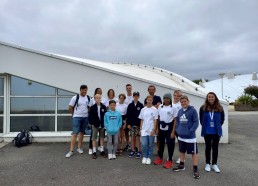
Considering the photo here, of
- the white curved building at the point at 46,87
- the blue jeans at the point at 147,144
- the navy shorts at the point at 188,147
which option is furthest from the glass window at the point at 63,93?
the navy shorts at the point at 188,147

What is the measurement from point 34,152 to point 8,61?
3.43 m

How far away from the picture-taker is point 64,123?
9.53 m

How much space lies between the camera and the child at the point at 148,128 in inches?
250

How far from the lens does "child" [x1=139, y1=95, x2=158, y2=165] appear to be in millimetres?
6359

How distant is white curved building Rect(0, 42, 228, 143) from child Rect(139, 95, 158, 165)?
281 centimetres

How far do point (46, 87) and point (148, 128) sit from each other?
4605 millimetres

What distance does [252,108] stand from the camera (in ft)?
97.6

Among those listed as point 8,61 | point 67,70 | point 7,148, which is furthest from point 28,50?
point 7,148

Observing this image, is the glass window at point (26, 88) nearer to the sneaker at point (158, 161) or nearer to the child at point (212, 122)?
the sneaker at point (158, 161)

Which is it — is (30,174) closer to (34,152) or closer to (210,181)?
(34,152)

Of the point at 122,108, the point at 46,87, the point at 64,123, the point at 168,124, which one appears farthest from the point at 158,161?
the point at 46,87

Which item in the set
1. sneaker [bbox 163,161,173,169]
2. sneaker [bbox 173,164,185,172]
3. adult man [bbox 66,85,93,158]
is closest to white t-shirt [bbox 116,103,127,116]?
adult man [bbox 66,85,93,158]

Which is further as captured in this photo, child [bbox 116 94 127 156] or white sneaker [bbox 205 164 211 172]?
child [bbox 116 94 127 156]

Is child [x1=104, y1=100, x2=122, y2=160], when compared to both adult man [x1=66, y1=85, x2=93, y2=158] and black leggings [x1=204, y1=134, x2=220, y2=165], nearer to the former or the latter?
adult man [x1=66, y1=85, x2=93, y2=158]
